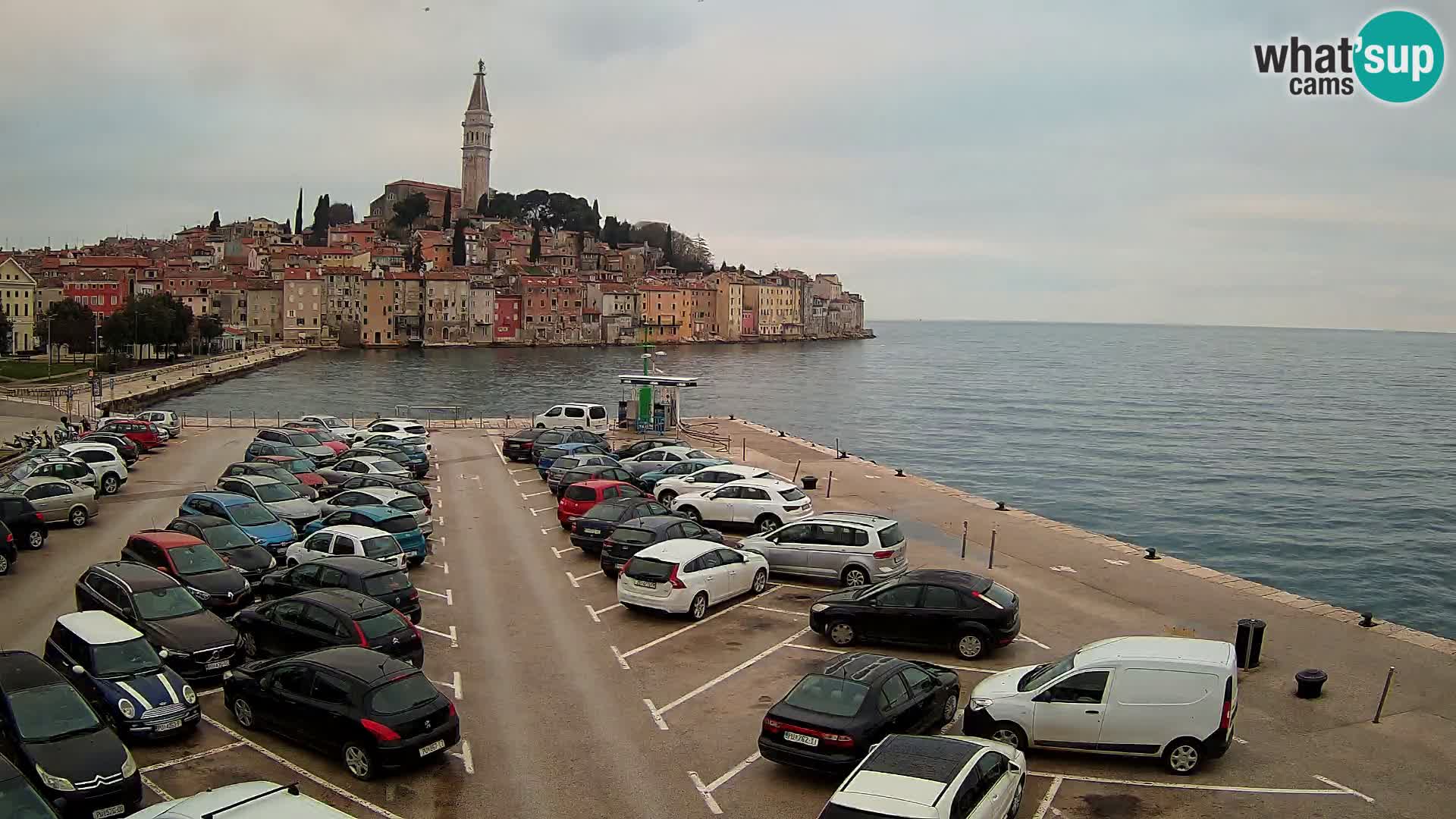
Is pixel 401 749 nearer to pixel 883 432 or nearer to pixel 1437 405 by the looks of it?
pixel 883 432

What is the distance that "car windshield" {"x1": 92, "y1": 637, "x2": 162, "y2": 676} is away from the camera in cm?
1080

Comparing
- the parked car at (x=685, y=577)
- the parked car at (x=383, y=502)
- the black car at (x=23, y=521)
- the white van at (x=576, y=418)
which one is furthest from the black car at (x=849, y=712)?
the white van at (x=576, y=418)

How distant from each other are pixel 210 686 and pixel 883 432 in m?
56.1

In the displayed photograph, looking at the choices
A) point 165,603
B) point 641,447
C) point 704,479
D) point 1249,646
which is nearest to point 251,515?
point 165,603

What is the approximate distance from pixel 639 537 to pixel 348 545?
464cm

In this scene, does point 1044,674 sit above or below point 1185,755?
above

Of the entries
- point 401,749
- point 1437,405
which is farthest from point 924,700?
point 1437,405

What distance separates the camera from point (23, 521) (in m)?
19.0

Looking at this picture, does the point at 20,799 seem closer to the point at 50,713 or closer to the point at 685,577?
the point at 50,713

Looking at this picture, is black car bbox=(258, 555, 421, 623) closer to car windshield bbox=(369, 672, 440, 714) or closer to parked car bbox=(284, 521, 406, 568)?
parked car bbox=(284, 521, 406, 568)

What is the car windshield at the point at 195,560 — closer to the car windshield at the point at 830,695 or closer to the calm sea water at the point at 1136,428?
the car windshield at the point at 830,695

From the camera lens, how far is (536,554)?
64.8 ft

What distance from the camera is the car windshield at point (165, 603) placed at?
12719 millimetres

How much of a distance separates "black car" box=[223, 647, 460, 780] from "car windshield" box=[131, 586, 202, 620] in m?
2.52
